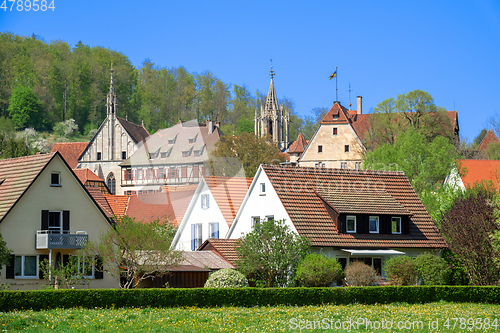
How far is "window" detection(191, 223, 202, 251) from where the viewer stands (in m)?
54.3

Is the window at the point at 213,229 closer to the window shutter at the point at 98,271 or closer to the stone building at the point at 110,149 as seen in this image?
the window shutter at the point at 98,271

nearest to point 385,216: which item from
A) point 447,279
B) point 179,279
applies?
point 447,279

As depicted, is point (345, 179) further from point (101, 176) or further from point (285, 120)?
point (285, 120)

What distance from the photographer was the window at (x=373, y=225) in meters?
Answer: 45.9

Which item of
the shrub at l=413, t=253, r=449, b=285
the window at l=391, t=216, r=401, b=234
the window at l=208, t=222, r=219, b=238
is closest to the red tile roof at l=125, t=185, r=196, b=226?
the window at l=208, t=222, r=219, b=238

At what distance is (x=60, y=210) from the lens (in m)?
42.6

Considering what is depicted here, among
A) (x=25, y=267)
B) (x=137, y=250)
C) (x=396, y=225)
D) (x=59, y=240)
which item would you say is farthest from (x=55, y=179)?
(x=396, y=225)

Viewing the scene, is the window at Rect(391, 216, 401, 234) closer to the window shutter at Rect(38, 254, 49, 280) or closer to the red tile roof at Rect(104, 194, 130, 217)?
the window shutter at Rect(38, 254, 49, 280)

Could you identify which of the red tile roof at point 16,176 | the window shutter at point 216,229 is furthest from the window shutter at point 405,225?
the red tile roof at point 16,176

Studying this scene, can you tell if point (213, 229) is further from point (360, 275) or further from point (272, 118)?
point (272, 118)

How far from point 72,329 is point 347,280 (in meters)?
20.4

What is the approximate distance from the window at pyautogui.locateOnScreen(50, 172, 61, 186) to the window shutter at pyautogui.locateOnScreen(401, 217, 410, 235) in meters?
21.0

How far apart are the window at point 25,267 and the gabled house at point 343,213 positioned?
11783 mm

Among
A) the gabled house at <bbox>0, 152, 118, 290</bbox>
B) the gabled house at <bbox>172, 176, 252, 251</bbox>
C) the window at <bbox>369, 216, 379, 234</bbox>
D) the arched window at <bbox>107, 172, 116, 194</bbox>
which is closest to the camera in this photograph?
the gabled house at <bbox>0, 152, 118, 290</bbox>
